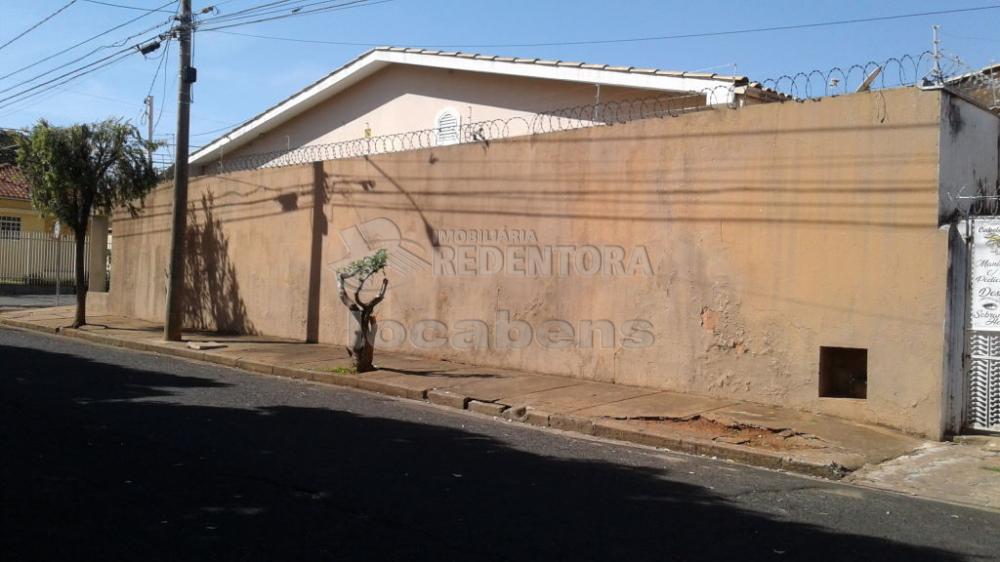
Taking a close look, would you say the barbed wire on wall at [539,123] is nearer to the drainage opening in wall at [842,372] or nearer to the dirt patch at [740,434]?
the drainage opening in wall at [842,372]

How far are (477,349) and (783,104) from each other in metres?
5.89

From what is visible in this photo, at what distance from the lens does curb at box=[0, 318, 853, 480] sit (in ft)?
27.5

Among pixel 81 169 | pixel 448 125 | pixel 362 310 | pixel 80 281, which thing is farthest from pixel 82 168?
pixel 362 310

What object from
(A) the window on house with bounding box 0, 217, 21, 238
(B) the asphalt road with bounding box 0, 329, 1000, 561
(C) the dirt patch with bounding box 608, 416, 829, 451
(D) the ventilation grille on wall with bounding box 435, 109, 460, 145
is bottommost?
(B) the asphalt road with bounding box 0, 329, 1000, 561

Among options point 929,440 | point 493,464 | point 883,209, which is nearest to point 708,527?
point 493,464

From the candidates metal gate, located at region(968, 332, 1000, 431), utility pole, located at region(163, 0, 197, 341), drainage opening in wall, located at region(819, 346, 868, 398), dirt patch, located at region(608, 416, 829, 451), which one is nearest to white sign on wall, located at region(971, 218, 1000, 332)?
metal gate, located at region(968, 332, 1000, 431)

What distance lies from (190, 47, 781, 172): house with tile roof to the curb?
165 inches


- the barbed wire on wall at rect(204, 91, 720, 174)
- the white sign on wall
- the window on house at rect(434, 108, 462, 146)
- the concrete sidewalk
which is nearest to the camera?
the concrete sidewalk

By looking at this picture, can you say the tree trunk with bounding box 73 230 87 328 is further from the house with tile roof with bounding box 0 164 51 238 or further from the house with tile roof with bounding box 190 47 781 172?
the house with tile roof with bounding box 0 164 51 238

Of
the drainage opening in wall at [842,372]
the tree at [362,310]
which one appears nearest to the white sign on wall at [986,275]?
the drainage opening in wall at [842,372]

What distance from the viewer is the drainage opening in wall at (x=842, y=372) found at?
32.8 feet

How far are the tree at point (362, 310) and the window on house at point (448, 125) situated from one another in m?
6.63

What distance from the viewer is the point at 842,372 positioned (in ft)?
33.4

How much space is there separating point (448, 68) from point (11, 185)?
89.0 ft
